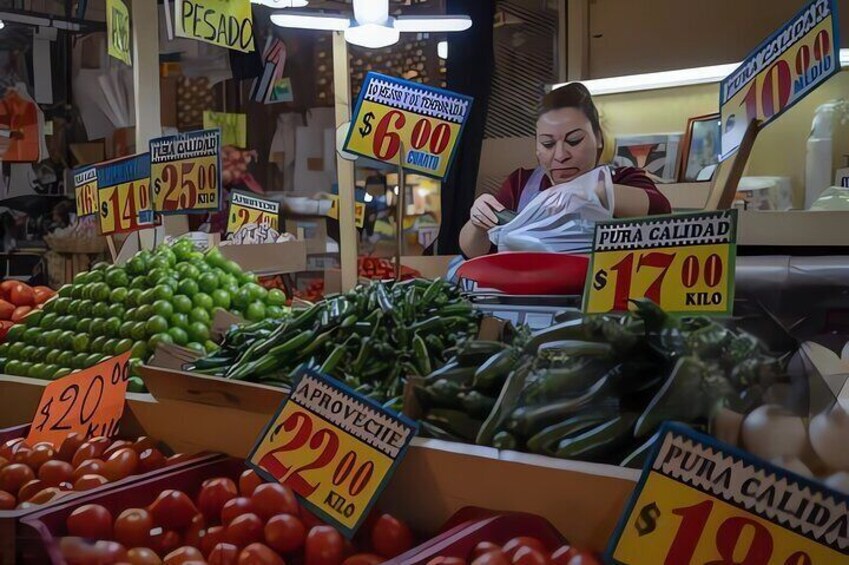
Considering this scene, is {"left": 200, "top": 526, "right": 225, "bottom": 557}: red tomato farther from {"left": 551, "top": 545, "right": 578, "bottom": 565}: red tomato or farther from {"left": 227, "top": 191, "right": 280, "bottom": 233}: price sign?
{"left": 227, "top": 191, "right": 280, "bottom": 233}: price sign

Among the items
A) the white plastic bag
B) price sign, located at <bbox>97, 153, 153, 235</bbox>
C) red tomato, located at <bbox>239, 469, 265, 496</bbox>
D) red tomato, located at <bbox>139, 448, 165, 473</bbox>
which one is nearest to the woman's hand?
the white plastic bag

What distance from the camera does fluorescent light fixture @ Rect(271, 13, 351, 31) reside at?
322cm

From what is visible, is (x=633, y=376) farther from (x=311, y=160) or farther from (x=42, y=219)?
(x=42, y=219)

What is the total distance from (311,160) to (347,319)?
4510mm

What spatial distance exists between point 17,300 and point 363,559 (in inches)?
89.3

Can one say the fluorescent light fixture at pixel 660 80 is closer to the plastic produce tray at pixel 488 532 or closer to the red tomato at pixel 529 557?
the plastic produce tray at pixel 488 532

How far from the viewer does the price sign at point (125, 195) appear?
2.83 metres

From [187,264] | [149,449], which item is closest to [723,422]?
[149,449]

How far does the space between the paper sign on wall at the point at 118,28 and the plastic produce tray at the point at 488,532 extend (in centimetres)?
257

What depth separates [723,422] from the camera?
1054 mm

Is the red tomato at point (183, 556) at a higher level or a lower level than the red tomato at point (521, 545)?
lower

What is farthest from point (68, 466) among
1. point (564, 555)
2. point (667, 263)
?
point (667, 263)

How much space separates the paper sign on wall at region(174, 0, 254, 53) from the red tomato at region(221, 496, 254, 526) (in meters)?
2.00

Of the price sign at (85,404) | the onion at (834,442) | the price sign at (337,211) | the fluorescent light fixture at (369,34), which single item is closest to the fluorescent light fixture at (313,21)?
the fluorescent light fixture at (369,34)
